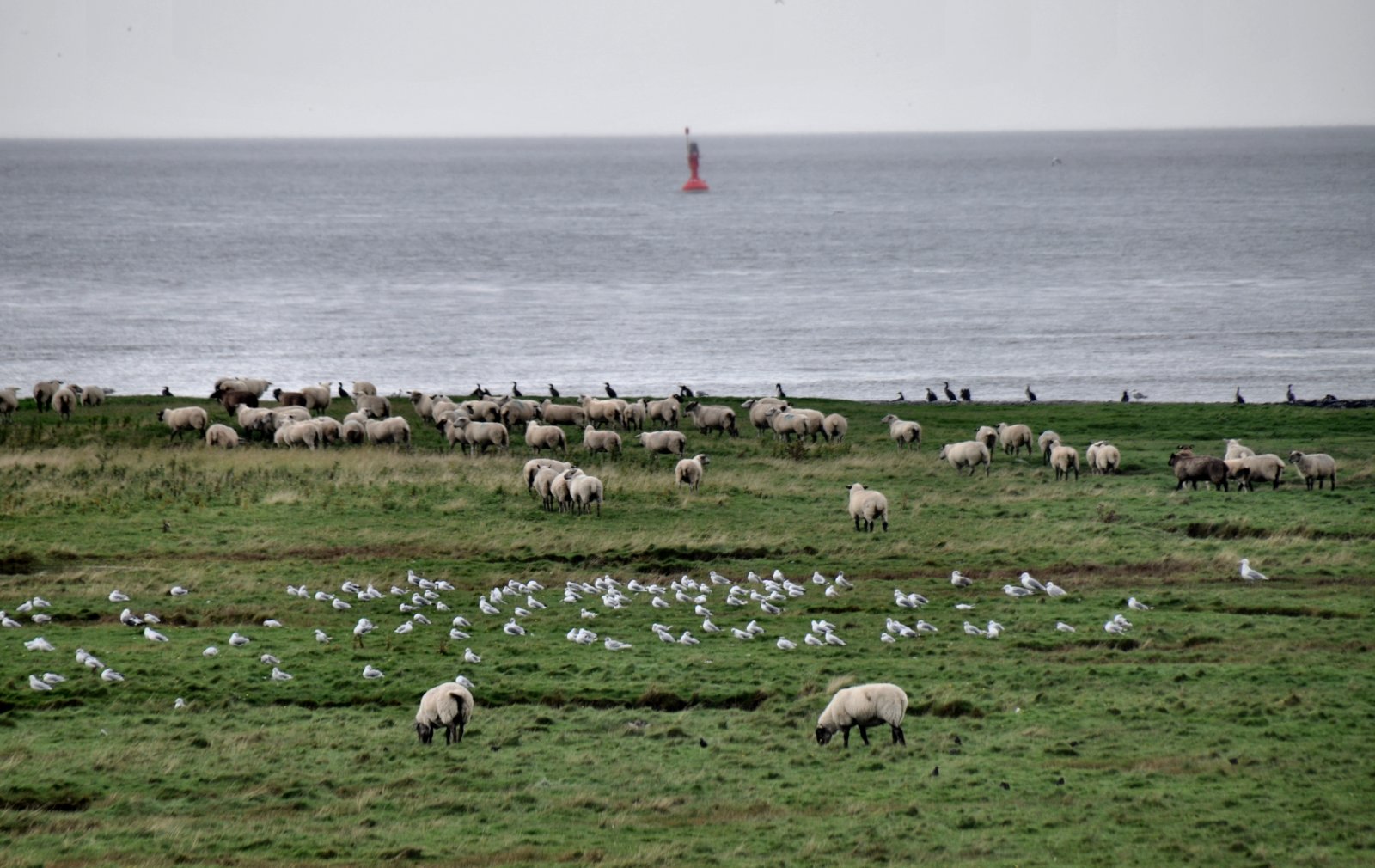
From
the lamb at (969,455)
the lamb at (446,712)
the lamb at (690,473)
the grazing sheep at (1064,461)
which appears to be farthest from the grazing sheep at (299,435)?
the lamb at (446,712)

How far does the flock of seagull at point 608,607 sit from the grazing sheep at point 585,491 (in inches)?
180

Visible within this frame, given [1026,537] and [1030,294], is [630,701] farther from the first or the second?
[1030,294]

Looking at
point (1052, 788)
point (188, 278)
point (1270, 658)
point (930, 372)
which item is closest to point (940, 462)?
point (1270, 658)

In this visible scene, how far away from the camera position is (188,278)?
11262cm

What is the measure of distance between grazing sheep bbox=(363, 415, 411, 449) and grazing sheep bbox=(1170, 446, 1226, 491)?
59.5ft

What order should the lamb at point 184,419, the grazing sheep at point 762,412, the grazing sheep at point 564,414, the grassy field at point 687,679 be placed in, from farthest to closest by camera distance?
1. the grazing sheep at point 564,414
2. the grazing sheep at point 762,412
3. the lamb at point 184,419
4. the grassy field at point 687,679

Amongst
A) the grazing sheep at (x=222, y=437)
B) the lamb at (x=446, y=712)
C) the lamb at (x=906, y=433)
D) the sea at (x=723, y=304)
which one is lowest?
the sea at (x=723, y=304)

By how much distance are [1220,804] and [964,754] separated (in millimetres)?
2725

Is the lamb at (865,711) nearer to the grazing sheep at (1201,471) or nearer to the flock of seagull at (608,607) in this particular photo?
the flock of seagull at (608,607)

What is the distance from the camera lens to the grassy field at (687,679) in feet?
46.2

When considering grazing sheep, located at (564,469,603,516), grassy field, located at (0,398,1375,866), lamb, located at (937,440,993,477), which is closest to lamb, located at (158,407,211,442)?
grassy field, located at (0,398,1375,866)

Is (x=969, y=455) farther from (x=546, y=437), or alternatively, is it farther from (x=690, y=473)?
(x=546, y=437)

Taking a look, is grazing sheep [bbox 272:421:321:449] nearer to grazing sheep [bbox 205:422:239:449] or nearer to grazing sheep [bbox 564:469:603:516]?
grazing sheep [bbox 205:422:239:449]

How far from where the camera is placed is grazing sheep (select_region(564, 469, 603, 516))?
2925 cm
